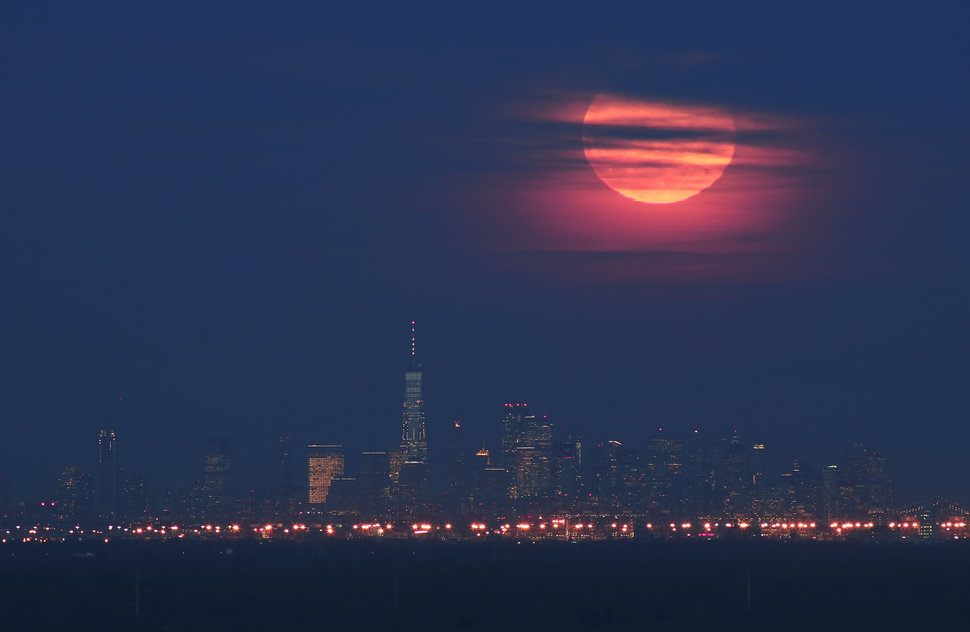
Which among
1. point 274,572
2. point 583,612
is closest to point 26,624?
point 583,612

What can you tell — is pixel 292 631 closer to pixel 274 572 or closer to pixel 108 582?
pixel 108 582

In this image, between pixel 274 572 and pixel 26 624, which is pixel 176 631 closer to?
pixel 26 624

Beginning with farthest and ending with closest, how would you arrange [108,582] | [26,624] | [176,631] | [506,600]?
[108,582] < [506,600] < [26,624] < [176,631]

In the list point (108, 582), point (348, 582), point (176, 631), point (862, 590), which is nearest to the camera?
point (176, 631)

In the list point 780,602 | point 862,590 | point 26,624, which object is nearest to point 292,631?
point 26,624

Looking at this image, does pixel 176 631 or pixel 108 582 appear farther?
pixel 108 582

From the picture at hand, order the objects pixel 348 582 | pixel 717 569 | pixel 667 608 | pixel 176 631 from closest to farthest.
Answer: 1. pixel 176 631
2. pixel 667 608
3. pixel 348 582
4. pixel 717 569

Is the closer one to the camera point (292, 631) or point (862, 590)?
point (292, 631)

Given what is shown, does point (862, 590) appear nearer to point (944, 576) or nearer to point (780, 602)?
point (780, 602)

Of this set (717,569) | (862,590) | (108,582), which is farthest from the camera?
(717,569)
